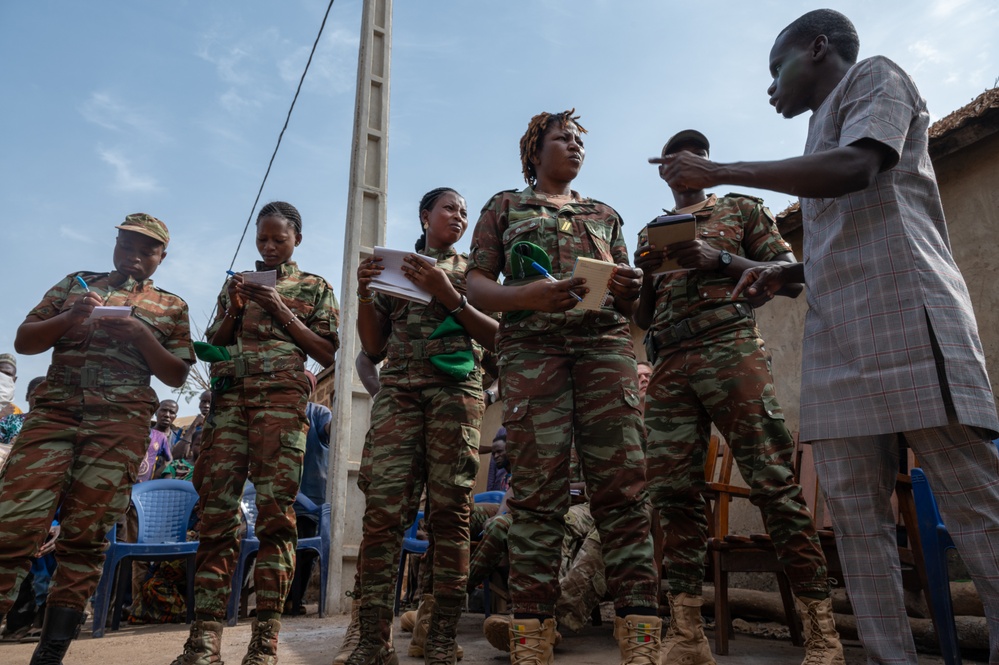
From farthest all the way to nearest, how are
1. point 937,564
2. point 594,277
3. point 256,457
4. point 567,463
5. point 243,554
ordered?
1. point 243,554
2. point 256,457
3. point 937,564
4. point 567,463
5. point 594,277

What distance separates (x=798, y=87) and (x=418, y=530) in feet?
16.7

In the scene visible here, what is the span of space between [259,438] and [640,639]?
2.12 meters

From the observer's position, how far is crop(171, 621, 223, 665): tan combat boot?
3.43 m

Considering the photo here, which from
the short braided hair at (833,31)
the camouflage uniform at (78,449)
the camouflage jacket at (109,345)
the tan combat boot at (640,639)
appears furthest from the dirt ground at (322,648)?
the short braided hair at (833,31)

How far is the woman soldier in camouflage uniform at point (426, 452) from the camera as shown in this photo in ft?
11.4

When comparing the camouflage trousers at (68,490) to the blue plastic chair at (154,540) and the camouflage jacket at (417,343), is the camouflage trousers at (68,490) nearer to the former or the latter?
the camouflage jacket at (417,343)

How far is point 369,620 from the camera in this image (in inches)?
135

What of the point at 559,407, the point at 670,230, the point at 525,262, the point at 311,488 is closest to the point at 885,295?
the point at 670,230

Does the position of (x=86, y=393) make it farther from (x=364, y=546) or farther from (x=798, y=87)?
(x=798, y=87)

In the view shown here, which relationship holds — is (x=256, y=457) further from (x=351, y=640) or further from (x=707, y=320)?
(x=707, y=320)

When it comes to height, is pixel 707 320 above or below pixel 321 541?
above

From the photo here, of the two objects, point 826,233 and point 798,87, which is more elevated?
point 798,87

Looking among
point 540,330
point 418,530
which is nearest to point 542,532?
point 540,330

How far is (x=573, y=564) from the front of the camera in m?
4.42
